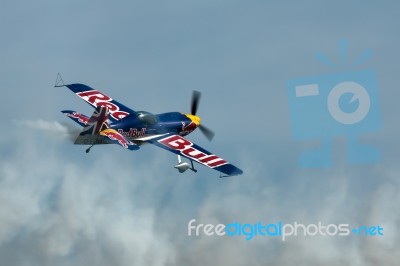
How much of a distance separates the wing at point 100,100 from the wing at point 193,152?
506 cm

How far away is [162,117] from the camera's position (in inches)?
3108

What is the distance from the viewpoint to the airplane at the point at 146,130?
72.9 meters

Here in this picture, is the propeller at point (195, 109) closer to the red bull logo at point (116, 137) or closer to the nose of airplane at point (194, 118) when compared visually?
the nose of airplane at point (194, 118)

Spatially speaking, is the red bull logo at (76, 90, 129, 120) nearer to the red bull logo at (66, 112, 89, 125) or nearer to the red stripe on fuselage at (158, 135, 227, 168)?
the red bull logo at (66, 112, 89, 125)

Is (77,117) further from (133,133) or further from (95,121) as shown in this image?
(95,121)

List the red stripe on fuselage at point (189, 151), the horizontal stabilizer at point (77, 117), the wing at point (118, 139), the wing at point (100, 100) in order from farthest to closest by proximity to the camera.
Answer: the wing at point (100, 100), the horizontal stabilizer at point (77, 117), the red stripe on fuselage at point (189, 151), the wing at point (118, 139)

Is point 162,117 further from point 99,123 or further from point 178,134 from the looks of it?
point 99,123

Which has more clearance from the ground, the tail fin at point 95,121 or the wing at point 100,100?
the wing at point 100,100

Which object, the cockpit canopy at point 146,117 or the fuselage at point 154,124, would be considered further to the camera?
the cockpit canopy at point 146,117

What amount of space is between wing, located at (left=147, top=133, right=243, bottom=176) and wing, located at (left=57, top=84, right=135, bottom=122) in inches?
199

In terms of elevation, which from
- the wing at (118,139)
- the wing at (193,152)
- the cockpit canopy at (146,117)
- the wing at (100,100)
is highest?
the wing at (100,100)

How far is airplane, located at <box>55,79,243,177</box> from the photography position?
72.9m

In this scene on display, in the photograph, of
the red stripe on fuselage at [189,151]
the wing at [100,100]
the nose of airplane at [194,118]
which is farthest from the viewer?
the wing at [100,100]

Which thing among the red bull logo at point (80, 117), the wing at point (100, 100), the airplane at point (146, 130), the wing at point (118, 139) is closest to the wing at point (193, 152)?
the airplane at point (146, 130)
